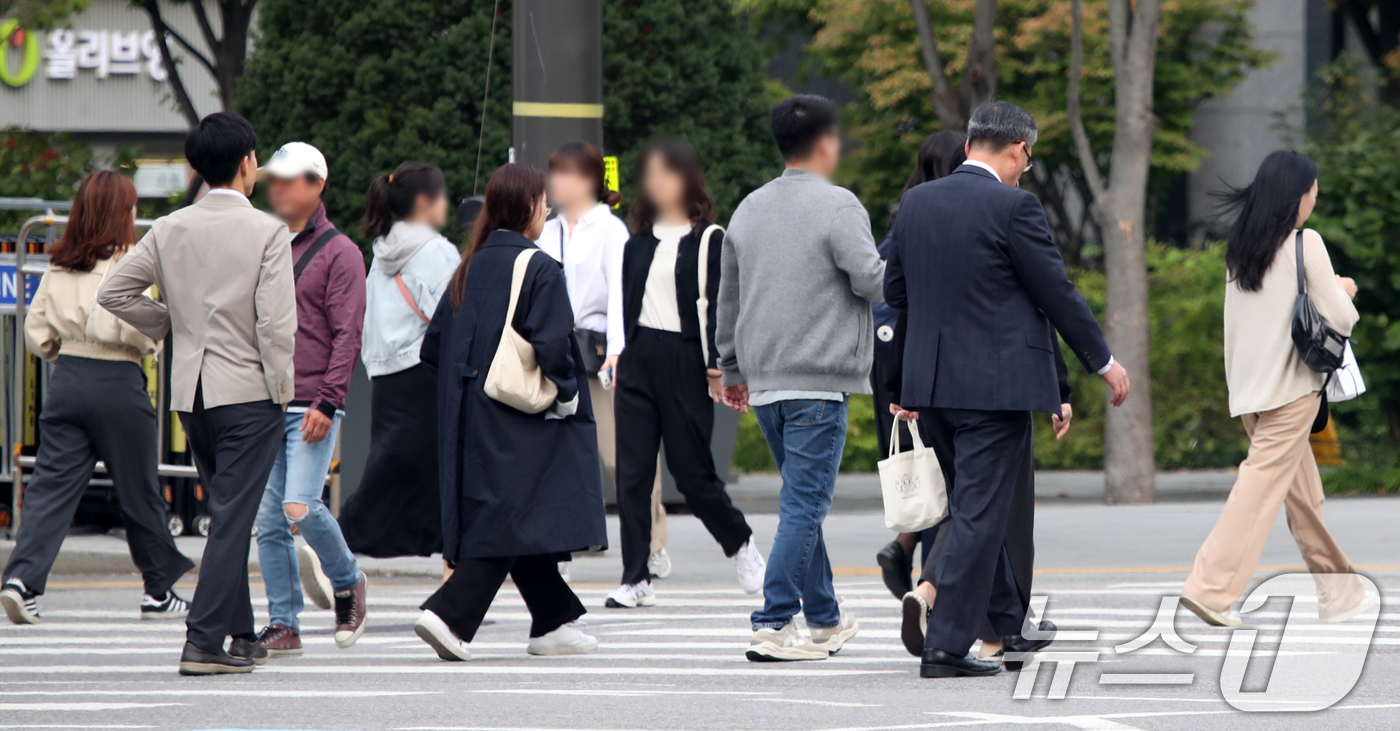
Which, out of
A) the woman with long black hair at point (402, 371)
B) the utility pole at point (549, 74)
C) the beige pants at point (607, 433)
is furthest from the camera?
the utility pole at point (549, 74)

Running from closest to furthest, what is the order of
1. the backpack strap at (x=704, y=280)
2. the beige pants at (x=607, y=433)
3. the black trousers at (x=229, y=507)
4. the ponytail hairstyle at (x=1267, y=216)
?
the black trousers at (x=229, y=507) < the ponytail hairstyle at (x=1267, y=216) < the backpack strap at (x=704, y=280) < the beige pants at (x=607, y=433)

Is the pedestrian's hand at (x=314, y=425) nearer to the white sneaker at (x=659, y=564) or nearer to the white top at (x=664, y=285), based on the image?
the white top at (x=664, y=285)

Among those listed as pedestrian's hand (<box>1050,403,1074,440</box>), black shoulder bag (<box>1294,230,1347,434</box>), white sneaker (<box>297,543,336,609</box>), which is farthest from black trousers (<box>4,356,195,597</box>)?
black shoulder bag (<box>1294,230,1347,434</box>)

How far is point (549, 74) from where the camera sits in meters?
9.39

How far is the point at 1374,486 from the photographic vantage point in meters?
13.1

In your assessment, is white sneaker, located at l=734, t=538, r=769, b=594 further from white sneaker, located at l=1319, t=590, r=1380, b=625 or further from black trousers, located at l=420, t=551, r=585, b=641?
white sneaker, located at l=1319, t=590, r=1380, b=625

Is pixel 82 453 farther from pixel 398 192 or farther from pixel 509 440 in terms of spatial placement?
pixel 509 440

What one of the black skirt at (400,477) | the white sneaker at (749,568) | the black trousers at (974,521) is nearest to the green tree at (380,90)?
the white sneaker at (749,568)

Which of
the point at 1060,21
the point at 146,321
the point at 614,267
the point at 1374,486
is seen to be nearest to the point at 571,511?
the point at 146,321

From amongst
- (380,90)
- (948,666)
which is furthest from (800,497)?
(380,90)

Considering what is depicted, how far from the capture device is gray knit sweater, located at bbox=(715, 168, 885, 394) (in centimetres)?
616

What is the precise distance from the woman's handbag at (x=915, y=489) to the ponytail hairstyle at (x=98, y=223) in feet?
11.6

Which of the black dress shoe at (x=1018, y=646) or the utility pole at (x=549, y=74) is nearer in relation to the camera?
the black dress shoe at (x=1018, y=646)

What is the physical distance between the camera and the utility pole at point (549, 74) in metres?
9.35
